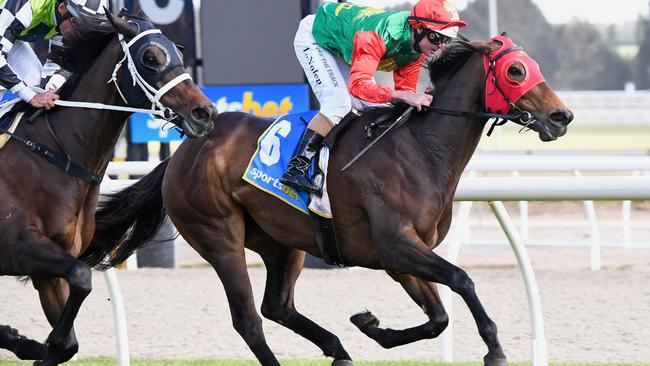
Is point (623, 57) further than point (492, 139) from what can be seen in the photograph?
Yes

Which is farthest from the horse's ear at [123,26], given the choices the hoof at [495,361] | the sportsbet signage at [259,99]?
the sportsbet signage at [259,99]

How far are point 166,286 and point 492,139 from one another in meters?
19.6

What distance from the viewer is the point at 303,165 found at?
4.93 m

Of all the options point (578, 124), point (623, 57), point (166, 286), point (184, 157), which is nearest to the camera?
point (184, 157)

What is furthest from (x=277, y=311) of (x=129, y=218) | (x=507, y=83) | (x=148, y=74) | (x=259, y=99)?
(x=259, y=99)

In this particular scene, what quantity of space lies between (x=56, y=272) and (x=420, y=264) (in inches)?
53.0

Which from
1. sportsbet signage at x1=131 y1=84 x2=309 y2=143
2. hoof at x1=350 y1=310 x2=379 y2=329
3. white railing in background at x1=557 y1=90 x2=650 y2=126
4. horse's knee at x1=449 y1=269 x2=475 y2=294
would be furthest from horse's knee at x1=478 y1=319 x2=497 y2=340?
white railing in background at x1=557 y1=90 x2=650 y2=126

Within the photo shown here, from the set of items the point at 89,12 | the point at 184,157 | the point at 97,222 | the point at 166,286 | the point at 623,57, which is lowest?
the point at 166,286

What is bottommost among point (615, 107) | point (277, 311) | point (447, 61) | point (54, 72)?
point (277, 311)

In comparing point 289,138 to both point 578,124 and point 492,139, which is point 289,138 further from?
point 578,124

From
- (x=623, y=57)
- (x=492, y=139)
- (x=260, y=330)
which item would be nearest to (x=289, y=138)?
(x=260, y=330)

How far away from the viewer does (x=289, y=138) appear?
16.6 feet

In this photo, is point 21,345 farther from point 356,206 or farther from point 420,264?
point 420,264

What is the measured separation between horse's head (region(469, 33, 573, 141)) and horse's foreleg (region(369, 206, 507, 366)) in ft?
2.00
